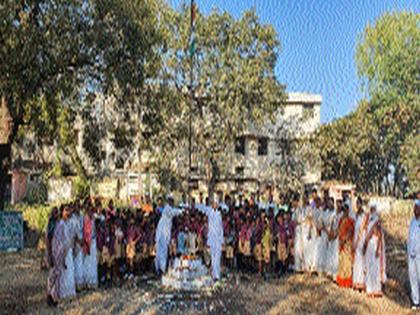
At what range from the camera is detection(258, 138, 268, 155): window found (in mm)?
38156

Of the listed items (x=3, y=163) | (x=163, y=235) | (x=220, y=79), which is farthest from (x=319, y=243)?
(x=220, y=79)

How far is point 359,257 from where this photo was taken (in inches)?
399

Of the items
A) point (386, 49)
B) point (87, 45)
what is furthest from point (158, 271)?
→ point (386, 49)

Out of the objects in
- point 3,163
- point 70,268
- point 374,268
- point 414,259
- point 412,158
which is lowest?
point 374,268

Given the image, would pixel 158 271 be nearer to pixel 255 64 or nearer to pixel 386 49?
pixel 255 64

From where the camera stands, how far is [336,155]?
113 feet

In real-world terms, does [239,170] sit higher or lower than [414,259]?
higher

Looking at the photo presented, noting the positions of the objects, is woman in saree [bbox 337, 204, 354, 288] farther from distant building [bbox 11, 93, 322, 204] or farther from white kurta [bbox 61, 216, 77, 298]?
distant building [bbox 11, 93, 322, 204]

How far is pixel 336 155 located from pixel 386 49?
7.93 m

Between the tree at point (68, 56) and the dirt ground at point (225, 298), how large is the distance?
496 cm

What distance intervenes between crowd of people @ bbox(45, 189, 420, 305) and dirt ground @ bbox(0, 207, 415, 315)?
0.37 m

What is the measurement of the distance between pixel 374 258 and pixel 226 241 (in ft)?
10.8

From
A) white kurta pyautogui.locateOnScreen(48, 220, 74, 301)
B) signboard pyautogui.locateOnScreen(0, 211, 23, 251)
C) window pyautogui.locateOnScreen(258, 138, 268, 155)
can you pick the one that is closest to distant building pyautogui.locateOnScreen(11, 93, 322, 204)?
window pyautogui.locateOnScreen(258, 138, 268, 155)

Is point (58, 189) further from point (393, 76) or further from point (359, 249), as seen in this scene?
point (359, 249)
